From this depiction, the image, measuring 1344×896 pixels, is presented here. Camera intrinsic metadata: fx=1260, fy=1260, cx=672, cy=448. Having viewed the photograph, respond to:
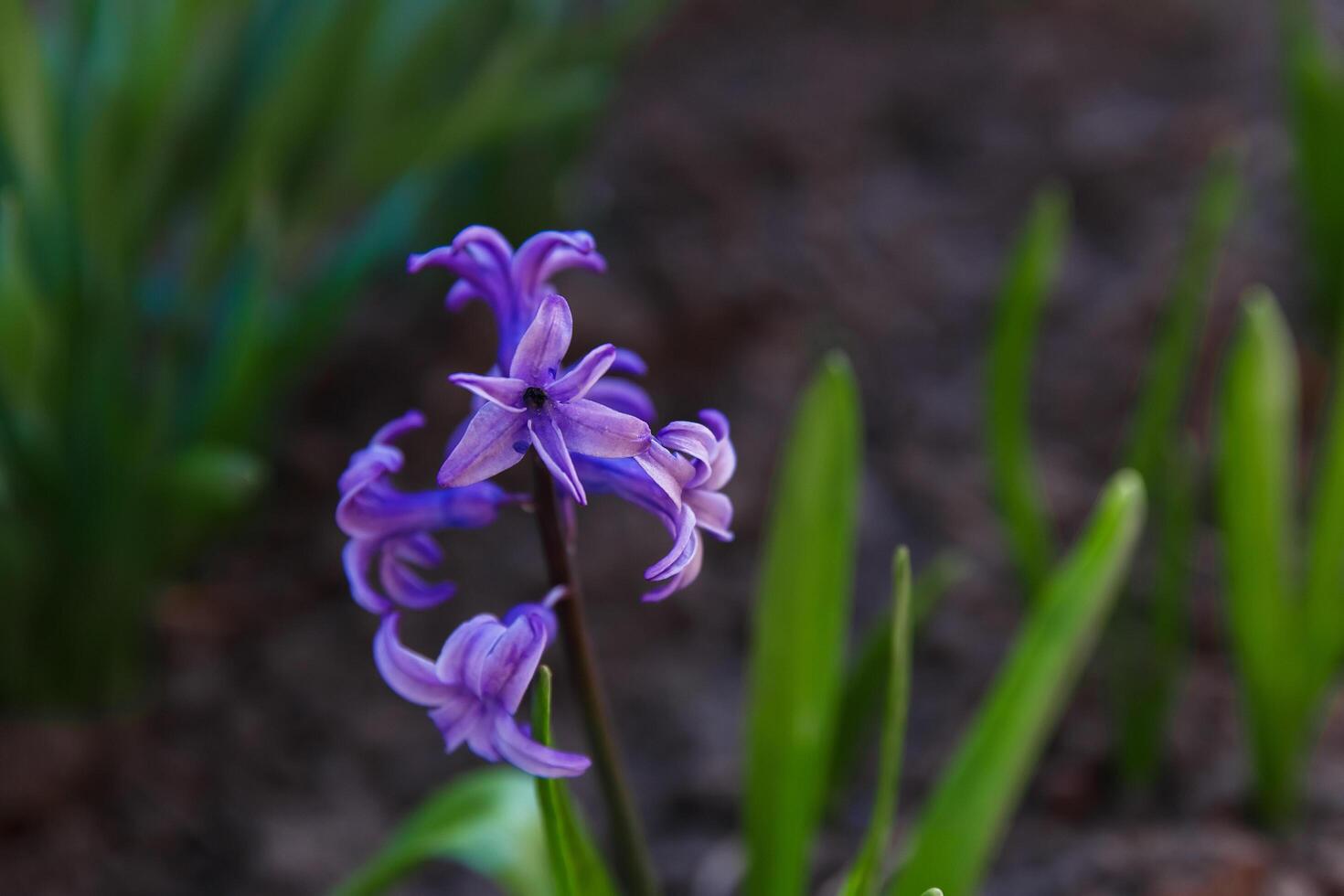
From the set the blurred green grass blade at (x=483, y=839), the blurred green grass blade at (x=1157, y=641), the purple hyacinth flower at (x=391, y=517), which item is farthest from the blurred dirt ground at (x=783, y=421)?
the purple hyacinth flower at (x=391, y=517)

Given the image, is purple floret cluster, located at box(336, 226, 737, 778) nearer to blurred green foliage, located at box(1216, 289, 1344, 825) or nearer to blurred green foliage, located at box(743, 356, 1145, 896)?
blurred green foliage, located at box(743, 356, 1145, 896)

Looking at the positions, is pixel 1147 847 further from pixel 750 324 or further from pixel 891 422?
pixel 750 324

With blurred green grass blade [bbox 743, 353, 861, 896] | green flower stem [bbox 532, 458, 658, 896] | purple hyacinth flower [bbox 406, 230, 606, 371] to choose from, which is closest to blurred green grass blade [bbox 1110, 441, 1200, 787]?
blurred green grass blade [bbox 743, 353, 861, 896]

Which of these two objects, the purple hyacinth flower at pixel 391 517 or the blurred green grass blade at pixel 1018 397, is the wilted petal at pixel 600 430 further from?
the blurred green grass blade at pixel 1018 397

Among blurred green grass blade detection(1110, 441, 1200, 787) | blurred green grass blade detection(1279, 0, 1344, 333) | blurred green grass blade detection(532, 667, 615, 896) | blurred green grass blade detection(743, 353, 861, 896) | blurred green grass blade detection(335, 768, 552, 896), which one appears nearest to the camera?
blurred green grass blade detection(532, 667, 615, 896)

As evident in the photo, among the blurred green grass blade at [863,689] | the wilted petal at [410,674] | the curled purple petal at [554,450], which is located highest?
the curled purple petal at [554,450]

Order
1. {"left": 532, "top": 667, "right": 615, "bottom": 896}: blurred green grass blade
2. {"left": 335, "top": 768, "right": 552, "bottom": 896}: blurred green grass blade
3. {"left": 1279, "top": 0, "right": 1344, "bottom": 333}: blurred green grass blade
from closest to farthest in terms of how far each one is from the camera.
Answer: {"left": 532, "top": 667, "right": 615, "bottom": 896}: blurred green grass blade → {"left": 335, "top": 768, "right": 552, "bottom": 896}: blurred green grass blade → {"left": 1279, "top": 0, "right": 1344, "bottom": 333}: blurred green grass blade
